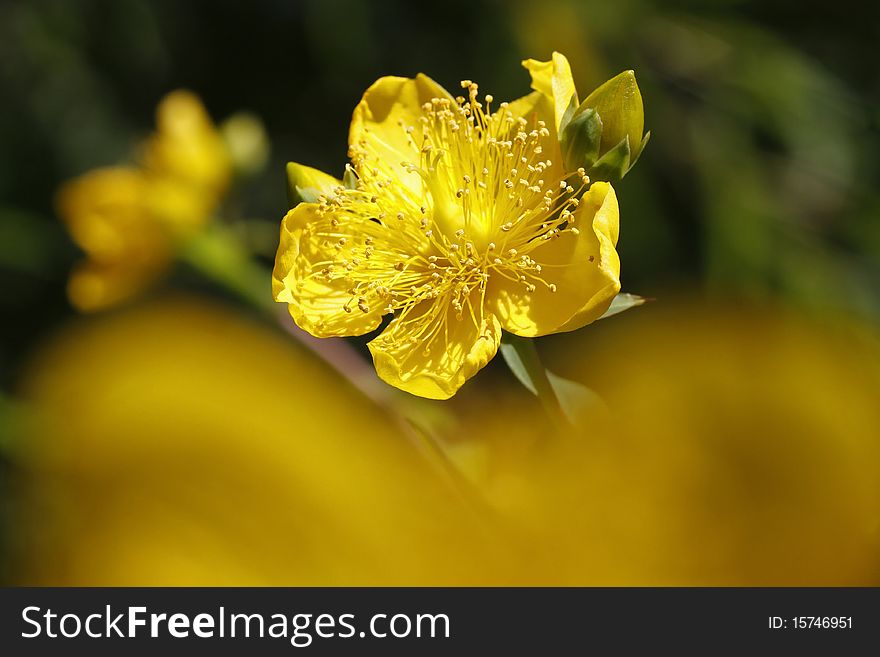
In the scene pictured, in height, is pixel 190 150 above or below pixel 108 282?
above

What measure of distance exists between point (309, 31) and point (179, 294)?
0.66 metres

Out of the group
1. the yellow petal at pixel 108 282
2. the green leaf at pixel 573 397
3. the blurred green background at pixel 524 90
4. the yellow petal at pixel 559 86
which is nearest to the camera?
the green leaf at pixel 573 397

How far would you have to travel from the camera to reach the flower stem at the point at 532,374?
0.71 m

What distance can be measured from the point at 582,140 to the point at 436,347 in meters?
0.22

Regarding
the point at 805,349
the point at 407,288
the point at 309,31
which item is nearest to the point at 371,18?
the point at 309,31

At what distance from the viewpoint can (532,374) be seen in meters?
0.74

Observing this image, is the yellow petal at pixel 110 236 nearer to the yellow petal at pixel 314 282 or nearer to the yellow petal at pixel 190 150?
the yellow petal at pixel 190 150

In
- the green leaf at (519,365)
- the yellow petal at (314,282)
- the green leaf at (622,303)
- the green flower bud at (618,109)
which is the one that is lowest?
the green leaf at (519,365)

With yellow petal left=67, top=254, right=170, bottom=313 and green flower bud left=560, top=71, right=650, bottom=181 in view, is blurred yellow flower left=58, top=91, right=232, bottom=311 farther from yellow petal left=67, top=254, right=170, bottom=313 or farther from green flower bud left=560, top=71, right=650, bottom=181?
green flower bud left=560, top=71, right=650, bottom=181

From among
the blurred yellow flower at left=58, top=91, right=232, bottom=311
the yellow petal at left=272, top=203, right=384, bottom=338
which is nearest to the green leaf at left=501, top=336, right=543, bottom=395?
the yellow petal at left=272, top=203, right=384, bottom=338

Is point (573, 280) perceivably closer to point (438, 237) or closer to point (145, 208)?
point (438, 237)

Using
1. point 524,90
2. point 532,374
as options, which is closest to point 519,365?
point 532,374

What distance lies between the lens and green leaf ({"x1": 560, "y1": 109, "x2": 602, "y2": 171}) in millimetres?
721

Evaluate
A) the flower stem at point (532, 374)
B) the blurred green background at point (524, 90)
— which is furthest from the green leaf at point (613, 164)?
the blurred green background at point (524, 90)
